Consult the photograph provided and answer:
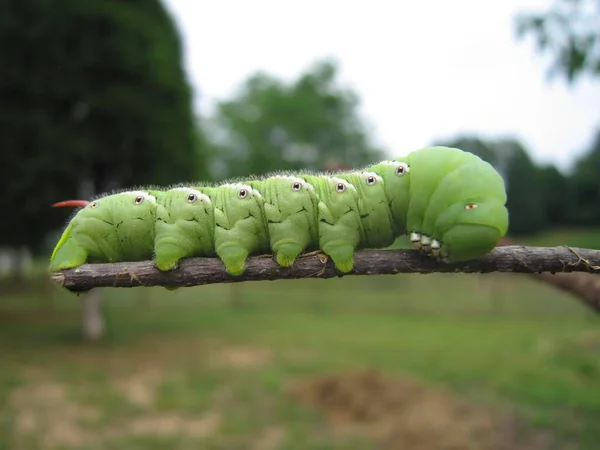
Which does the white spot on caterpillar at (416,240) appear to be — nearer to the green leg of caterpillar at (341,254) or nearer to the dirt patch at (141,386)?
the green leg of caterpillar at (341,254)

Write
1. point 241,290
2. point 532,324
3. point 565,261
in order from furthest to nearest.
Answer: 1. point 241,290
2. point 532,324
3. point 565,261

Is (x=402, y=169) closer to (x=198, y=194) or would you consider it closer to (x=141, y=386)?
(x=198, y=194)

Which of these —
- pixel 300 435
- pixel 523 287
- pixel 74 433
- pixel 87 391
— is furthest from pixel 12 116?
pixel 523 287

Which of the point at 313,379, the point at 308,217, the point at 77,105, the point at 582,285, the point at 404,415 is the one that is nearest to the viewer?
the point at 308,217

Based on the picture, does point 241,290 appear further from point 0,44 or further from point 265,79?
point 265,79

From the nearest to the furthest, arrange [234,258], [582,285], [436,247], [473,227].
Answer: [473,227], [436,247], [234,258], [582,285]

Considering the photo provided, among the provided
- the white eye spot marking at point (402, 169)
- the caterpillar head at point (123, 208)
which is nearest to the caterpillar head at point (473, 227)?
the white eye spot marking at point (402, 169)

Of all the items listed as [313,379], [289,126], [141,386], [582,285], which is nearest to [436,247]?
[582,285]

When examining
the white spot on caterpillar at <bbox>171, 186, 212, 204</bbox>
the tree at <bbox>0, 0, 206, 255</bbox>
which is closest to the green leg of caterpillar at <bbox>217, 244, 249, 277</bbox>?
the white spot on caterpillar at <bbox>171, 186, 212, 204</bbox>
